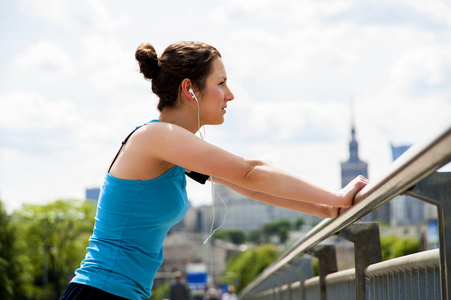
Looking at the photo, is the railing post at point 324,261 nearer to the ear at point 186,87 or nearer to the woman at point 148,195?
the woman at point 148,195

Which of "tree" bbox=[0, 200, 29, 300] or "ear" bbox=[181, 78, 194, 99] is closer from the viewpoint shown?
"ear" bbox=[181, 78, 194, 99]

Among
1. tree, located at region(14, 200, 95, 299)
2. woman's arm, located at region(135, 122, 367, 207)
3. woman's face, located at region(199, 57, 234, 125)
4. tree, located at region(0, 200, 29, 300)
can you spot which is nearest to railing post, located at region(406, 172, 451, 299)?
woman's arm, located at region(135, 122, 367, 207)

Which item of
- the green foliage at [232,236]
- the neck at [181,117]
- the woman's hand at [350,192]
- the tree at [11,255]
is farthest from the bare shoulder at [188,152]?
the green foliage at [232,236]

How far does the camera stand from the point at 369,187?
2.10 metres

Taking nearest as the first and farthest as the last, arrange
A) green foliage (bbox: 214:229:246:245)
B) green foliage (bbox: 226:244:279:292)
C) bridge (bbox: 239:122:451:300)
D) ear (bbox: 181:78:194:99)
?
bridge (bbox: 239:122:451:300) → ear (bbox: 181:78:194:99) → green foliage (bbox: 226:244:279:292) → green foliage (bbox: 214:229:246:245)

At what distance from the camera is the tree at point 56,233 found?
67500 millimetres

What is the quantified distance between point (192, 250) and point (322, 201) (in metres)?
150

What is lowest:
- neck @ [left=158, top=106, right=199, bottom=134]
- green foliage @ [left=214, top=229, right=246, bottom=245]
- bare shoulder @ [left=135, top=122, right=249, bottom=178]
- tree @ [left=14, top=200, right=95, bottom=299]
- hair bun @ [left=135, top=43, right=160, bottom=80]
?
bare shoulder @ [left=135, top=122, right=249, bottom=178]

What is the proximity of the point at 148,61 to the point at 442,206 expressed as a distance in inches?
52.6

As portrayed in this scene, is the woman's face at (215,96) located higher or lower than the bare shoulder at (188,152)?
higher

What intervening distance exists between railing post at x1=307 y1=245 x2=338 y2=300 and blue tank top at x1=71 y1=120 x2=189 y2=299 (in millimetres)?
1574

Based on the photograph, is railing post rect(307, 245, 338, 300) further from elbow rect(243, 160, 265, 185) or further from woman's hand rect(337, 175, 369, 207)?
elbow rect(243, 160, 265, 185)

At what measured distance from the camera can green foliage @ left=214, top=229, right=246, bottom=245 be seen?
19062cm

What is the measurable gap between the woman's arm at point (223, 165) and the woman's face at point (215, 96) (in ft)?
1.06
